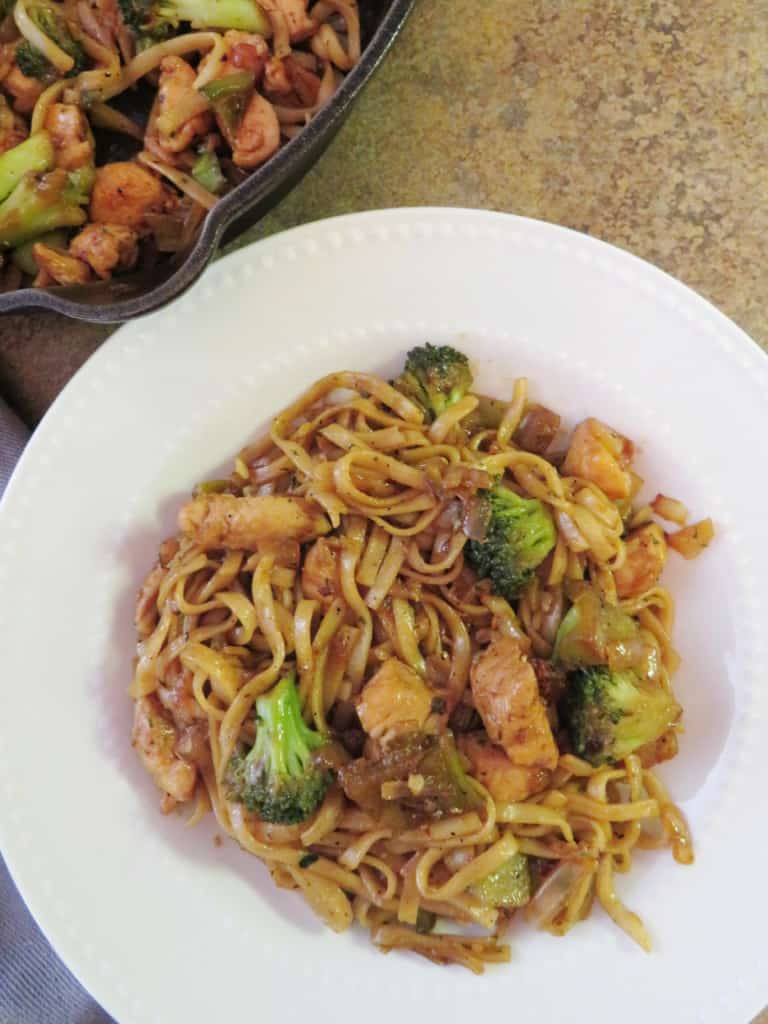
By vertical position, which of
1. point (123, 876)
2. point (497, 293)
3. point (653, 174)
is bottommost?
point (123, 876)

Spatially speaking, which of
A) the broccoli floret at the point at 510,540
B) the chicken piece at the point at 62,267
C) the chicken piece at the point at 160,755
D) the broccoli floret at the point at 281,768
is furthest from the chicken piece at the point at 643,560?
the chicken piece at the point at 62,267

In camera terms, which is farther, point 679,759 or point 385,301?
point 679,759

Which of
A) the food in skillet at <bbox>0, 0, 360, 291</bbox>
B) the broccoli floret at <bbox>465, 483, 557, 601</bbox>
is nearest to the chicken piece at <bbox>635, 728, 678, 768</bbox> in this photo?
the broccoli floret at <bbox>465, 483, 557, 601</bbox>

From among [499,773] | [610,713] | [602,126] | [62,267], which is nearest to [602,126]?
[602,126]

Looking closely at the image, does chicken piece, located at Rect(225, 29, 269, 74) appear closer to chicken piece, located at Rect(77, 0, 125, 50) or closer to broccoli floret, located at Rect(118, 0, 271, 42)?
broccoli floret, located at Rect(118, 0, 271, 42)

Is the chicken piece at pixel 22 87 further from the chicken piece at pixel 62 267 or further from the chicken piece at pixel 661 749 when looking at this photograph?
the chicken piece at pixel 661 749

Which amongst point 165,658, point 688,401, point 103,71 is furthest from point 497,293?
point 165,658

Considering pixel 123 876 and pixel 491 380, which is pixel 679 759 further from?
pixel 123 876
